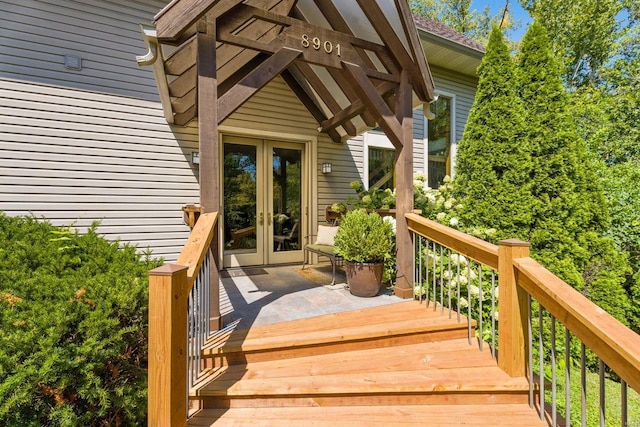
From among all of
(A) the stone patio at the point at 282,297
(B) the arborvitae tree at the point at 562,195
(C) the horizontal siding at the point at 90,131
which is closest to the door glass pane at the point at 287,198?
(A) the stone patio at the point at 282,297

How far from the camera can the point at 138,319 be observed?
70.9 inches

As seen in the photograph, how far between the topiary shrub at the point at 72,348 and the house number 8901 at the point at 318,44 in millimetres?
2459

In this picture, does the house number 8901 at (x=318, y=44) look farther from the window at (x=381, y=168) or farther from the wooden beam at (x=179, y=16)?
the window at (x=381, y=168)

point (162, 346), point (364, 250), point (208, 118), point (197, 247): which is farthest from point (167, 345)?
point (364, 250)

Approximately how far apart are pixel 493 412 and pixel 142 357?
215cm

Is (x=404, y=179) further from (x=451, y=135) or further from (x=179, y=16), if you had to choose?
(x=451, y=135)

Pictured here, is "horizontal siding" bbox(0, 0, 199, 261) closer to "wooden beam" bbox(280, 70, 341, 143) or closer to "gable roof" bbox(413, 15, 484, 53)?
"wooden beam" bbox(280, 70, 341, 143)

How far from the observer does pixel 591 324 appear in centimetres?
125

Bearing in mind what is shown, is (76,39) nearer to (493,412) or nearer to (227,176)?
(227,176)

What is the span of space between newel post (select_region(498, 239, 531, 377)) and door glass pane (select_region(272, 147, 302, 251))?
12.7 feet

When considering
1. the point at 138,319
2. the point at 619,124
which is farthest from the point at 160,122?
the point at 619,124

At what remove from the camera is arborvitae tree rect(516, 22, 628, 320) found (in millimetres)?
4262

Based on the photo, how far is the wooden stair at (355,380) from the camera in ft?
6.14

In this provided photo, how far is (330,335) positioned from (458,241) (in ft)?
4.46
